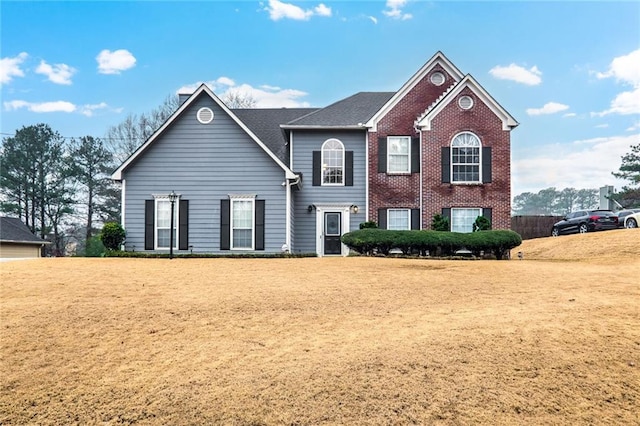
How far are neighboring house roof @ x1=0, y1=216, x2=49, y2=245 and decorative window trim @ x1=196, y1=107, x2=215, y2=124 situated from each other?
63.1ft

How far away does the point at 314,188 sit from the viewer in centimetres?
1983

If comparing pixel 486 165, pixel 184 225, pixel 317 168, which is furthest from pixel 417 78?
pixel 184 225

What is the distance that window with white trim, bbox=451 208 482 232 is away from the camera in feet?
64.2

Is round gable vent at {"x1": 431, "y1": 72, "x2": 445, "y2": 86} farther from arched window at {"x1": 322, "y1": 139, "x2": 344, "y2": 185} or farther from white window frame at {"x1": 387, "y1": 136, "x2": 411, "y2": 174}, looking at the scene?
arched window at {"x1": 322, "y1": 139, "x2": 344, "y2": 185}

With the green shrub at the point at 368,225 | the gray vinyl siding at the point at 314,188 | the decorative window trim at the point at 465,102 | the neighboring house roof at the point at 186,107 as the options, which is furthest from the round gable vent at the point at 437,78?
the neighboring house roof at the point at 186,107

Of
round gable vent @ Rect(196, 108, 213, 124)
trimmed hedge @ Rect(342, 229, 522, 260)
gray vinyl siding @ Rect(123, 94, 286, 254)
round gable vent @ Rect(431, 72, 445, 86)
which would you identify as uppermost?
round gable vent @ Rect(431, 72, 445, 86)

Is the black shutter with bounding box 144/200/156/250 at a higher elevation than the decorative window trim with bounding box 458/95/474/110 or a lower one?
lower

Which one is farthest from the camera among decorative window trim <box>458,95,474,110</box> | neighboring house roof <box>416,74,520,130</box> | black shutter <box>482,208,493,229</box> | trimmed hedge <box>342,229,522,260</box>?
black shutter <box>482,208,493,229</box>

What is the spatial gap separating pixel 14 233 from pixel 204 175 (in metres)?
19.8

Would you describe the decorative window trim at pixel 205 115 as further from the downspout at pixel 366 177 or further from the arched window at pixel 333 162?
the downspout at pixel 366 177

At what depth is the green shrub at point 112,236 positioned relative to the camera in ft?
57.1

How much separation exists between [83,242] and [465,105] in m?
34.4

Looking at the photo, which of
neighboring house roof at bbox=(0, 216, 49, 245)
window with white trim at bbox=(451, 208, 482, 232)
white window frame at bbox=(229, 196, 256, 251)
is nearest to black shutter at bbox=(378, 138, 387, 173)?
window with white trim at bbox=(451, 208, 482, 232)

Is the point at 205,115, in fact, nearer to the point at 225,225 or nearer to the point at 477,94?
the point at 225,225
